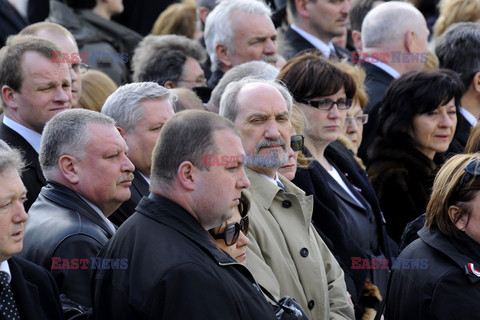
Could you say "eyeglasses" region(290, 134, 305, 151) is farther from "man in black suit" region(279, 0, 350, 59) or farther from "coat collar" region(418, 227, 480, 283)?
"man in black suit" region(279, 0, 350, 59)

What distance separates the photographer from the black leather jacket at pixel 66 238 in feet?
13.4

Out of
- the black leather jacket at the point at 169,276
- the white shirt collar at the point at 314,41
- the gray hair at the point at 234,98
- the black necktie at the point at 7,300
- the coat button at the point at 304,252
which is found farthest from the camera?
the white shirt collar at the point at 314,41

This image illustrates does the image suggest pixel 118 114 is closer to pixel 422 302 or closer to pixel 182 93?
pixel 182 93

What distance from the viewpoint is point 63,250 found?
4.11 meters

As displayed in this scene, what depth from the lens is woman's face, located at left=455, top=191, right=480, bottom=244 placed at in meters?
4.47

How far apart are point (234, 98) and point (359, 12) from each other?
4.46m

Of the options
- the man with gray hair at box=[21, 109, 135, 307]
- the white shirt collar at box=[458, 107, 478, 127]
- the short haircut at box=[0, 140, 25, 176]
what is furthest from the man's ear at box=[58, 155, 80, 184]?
the white shirt collar at box=[458, 107, 478, 127]

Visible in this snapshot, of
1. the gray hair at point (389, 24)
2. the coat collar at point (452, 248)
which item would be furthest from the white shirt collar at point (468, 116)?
the coat collar at point (452, 248)

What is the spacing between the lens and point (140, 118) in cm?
534

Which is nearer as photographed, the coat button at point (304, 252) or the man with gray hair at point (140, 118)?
the coat button at point (304, 252)

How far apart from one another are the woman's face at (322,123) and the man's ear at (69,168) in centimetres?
194

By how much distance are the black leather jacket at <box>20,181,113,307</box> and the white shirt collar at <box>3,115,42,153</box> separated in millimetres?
963

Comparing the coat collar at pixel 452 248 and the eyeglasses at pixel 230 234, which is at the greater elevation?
the eyeglasses at pixel 230 234

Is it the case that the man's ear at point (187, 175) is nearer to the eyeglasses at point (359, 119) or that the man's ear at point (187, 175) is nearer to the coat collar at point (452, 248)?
the coat collar at point (452, 248)
